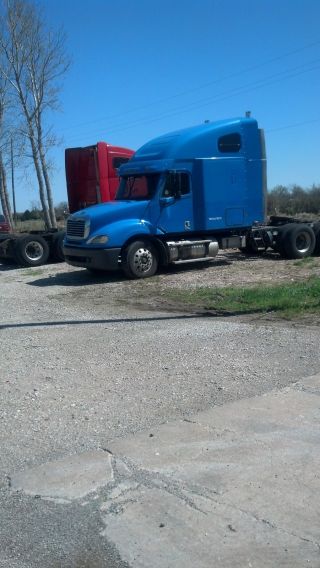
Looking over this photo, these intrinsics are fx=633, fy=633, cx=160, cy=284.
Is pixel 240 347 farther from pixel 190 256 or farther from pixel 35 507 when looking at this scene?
pixel 190 256

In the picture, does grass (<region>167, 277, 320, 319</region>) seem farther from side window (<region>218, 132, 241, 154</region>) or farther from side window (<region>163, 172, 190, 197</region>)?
side window (<region>218, 132, 241, 154</region>)

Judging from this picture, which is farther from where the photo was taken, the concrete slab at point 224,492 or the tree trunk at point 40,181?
the tree trunk at point 40,181

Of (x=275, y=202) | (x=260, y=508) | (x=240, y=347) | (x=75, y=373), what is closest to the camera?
(x=260, y=508)

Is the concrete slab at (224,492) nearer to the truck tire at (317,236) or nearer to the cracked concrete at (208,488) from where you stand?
the cracked concrete at (208,488)

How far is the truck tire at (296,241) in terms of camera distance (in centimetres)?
1841

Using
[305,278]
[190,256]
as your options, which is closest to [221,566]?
[305,278]

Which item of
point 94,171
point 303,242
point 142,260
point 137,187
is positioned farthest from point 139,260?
point 94,171

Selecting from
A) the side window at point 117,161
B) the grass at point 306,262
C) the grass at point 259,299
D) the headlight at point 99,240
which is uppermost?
the side window at point 117,161

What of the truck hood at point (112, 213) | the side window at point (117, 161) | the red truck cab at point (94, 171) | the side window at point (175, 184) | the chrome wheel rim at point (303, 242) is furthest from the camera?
the side window at point (117, 161)

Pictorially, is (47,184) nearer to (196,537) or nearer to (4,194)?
(4,194)

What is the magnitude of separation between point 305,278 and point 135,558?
463 inches

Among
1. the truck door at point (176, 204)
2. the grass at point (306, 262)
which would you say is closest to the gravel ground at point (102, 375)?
the truck door at point (176, 204)

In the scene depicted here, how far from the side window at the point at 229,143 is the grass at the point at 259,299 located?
4.88m

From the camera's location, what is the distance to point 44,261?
20.0 metres
